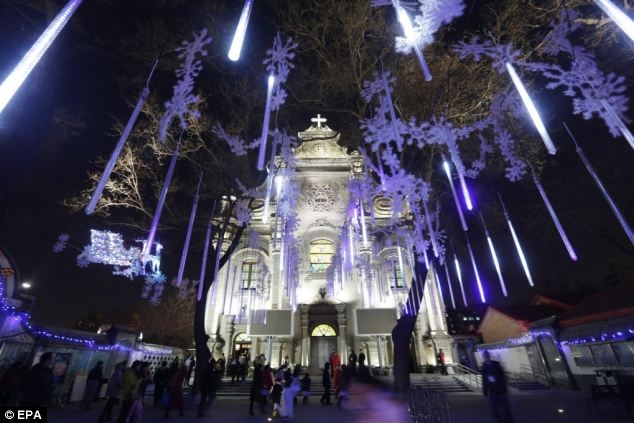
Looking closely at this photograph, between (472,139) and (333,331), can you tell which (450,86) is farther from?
(333,331)

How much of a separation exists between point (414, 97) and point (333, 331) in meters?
16.4

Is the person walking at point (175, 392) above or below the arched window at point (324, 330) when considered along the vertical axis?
below

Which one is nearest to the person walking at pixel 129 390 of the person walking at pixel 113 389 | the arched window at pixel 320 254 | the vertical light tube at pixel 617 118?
the person walking at pixel 113 389

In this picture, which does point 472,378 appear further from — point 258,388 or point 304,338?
point 258,388

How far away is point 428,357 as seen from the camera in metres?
20.1

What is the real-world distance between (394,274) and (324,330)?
655cm

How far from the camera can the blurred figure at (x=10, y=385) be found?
7.87m

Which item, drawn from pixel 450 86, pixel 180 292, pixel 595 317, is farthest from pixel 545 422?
pixel 180 292

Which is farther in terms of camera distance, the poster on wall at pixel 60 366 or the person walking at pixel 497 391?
Answer: the poster on wall at pixel 60 366

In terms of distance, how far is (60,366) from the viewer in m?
9.90

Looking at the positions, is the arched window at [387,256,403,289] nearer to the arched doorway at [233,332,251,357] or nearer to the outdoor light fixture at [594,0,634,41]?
the arched doorway at [233,332,251,357]

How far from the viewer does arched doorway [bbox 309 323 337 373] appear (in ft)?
65.4

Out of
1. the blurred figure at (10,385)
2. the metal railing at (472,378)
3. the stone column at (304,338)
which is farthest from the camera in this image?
the stone column at (304,338)

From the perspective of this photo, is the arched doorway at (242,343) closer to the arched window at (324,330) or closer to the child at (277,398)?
the arched window at (324,330)
